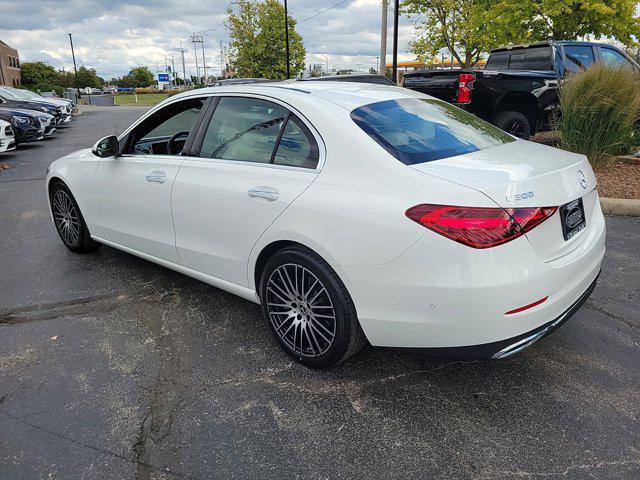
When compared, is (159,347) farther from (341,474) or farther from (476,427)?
(476,427)

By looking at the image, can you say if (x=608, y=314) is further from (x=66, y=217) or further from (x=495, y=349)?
(x=66, y=217)

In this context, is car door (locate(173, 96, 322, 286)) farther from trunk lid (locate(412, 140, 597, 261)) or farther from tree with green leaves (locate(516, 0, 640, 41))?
tree with green leaves (locate(516, 0, 640, 41))

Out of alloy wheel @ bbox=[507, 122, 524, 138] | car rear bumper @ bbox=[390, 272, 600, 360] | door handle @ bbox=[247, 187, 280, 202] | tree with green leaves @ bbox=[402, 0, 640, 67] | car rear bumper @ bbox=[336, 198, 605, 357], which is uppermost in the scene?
tree with green leaves @ bbox=[402, 0, 640, 67]

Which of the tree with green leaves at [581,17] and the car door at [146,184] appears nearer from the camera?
the car door at [146,184]

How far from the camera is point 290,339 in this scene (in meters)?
3.09

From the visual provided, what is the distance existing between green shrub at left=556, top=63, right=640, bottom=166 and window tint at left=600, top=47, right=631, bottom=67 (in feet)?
8.72

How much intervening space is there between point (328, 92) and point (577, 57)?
860 cm

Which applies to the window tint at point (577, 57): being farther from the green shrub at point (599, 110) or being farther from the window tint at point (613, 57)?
the green shrub at point (599, 110)

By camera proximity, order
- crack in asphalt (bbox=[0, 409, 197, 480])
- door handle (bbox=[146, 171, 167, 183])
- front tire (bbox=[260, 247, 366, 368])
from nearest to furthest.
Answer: crack in asphalt (bbox=[0, 409, 197, 480]) → front tire (bbox=[260, 247, 366, 368]) → door handle (bbox=[146, 171, 167, 183])

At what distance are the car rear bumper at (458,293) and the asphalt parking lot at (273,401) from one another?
46 centimetres

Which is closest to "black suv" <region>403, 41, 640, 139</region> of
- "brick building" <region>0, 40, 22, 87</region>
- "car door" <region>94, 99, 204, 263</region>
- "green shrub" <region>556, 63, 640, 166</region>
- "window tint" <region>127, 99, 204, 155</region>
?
"green shrub" <region>556, 63, 640, 166</region>

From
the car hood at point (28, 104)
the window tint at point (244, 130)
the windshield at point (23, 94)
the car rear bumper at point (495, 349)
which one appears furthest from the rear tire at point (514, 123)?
the windshield at point (23, 94)

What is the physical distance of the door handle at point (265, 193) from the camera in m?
2.92

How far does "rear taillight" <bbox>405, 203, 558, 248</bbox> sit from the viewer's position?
2281mm
